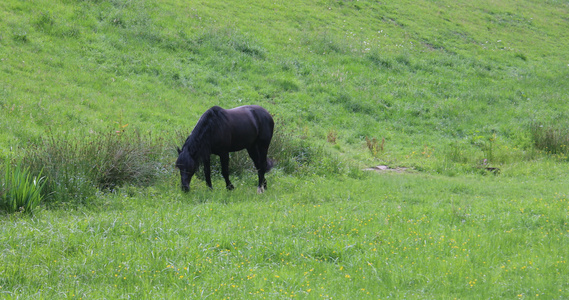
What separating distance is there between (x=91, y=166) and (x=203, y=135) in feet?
7.26

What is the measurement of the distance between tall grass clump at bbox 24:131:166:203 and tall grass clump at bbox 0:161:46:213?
472 mm

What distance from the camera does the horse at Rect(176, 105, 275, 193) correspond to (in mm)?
10377

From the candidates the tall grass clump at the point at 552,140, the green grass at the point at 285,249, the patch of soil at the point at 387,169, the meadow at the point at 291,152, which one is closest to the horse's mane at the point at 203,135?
the meadow at the point at 291,152

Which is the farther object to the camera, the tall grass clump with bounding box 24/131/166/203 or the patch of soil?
the patch of soil

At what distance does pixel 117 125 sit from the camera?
1430cm

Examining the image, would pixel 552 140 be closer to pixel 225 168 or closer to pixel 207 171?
pixel 225 168

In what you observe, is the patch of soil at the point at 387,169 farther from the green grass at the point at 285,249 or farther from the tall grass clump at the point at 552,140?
the tall grass clump at the point at 552,140

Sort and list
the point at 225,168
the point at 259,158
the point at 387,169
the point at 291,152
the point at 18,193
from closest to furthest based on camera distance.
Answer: the point at 18,193
the point at 225,168
the point at 259,158
the point at 291,152
the point at 387,169

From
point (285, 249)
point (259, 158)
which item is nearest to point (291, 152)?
point (259, 158)

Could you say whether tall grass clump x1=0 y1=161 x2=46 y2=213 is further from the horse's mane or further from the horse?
the horse's mane

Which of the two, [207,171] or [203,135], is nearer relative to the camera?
[203,135]

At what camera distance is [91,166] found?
9922mm

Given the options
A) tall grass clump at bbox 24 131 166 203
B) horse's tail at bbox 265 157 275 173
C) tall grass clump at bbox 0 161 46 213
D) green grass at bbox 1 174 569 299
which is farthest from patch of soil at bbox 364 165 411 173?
tall grass clump at bbox 0 161 46 213

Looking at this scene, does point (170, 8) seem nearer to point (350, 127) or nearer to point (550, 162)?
point (350, 127)
